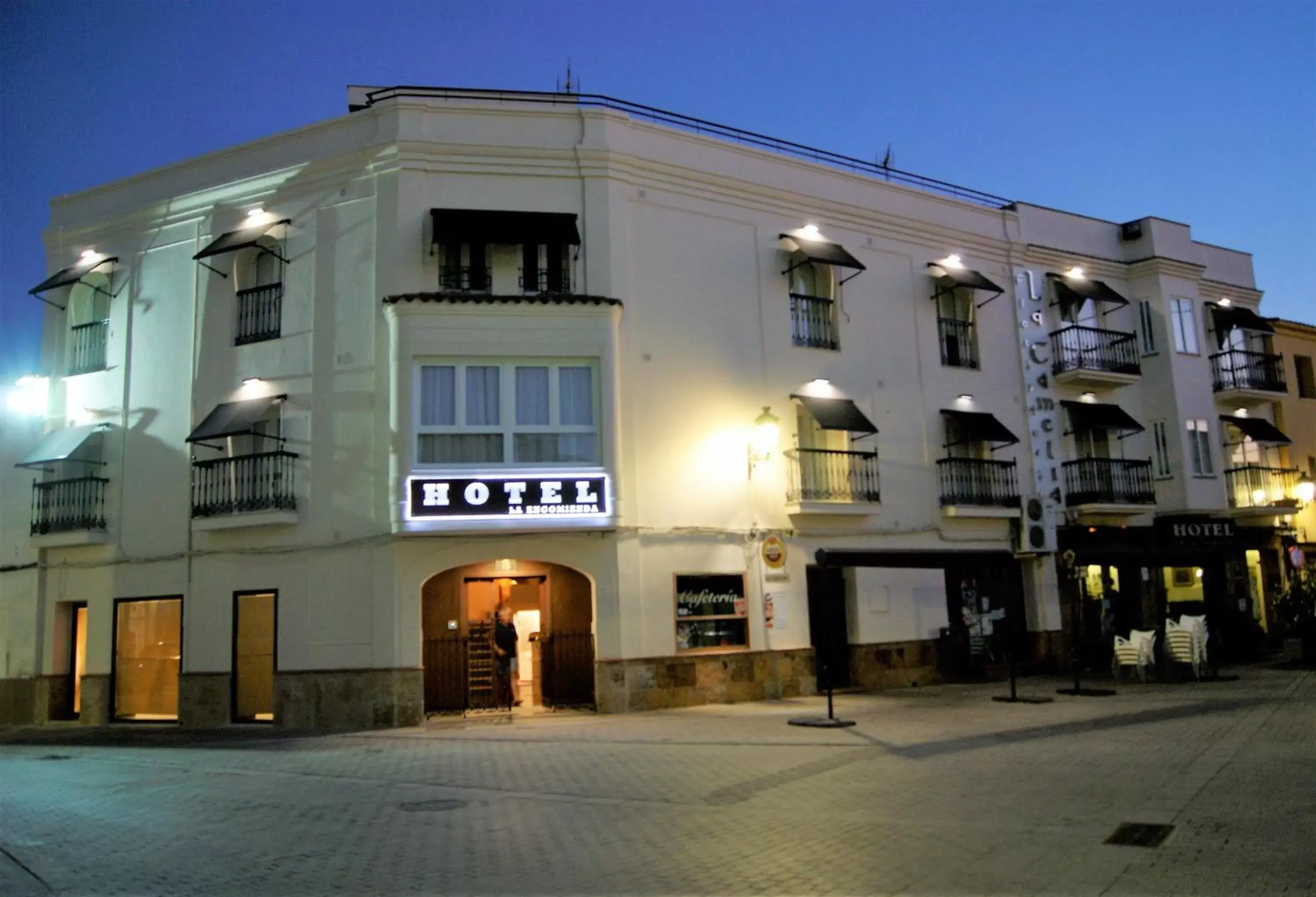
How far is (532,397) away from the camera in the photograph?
1816 centimetres

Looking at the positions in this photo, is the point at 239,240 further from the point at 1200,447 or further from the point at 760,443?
the point at 1200,447

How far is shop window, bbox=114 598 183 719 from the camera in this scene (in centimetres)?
1948

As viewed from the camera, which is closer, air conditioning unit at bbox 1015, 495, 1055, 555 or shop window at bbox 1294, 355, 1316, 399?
air conditioning unit at bbox 1015, 495, 1055, 555

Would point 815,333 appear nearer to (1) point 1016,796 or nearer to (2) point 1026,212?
(2) point 1026,212

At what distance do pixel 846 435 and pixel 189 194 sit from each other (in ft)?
46.0

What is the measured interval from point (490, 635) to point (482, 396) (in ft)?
14.5

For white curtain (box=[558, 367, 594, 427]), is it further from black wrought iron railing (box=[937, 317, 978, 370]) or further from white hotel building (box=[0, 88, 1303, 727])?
black wrought iron railing (box=[937, 317, 978, 370])

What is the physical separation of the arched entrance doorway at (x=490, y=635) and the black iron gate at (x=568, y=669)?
11 millimetres

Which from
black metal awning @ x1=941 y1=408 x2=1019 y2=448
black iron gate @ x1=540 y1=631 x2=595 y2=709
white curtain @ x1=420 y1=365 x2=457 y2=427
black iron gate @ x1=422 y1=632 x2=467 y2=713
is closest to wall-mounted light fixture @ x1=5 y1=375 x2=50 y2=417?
white curtain @ x1=420 y1=365 x2=457 y2=427

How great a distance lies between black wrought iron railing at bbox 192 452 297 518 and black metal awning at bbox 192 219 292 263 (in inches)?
150

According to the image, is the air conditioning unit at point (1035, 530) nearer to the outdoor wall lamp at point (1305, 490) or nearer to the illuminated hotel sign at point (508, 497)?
the outdoor wall lamp at point (1305, 490)

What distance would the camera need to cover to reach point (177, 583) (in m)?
19.4

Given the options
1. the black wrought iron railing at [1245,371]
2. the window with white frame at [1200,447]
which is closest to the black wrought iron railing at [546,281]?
the window with white frame at [1200,447]

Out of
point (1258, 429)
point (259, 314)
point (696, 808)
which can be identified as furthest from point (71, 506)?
point (1258, 429)
